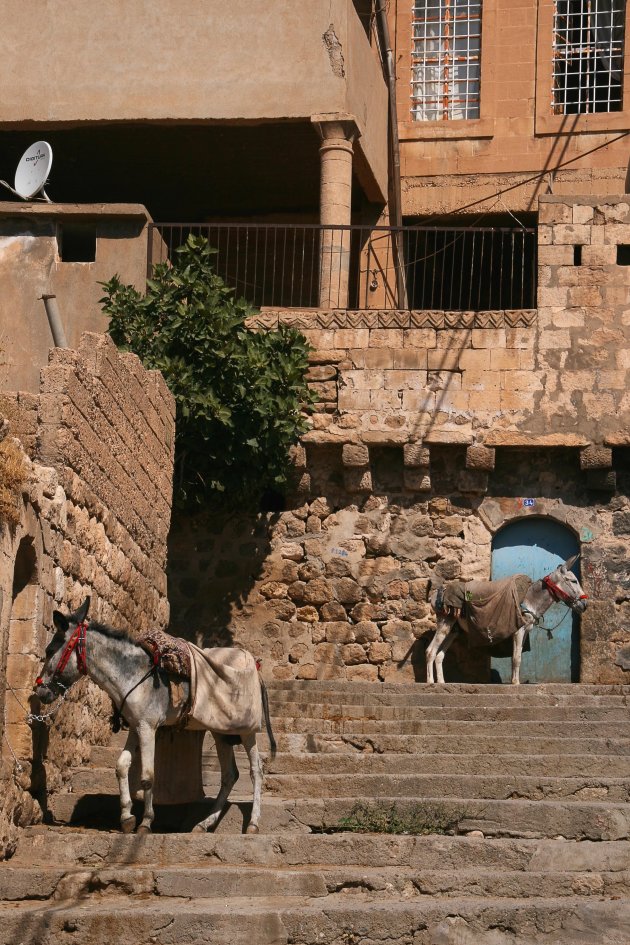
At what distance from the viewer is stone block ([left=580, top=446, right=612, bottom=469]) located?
67.9ft

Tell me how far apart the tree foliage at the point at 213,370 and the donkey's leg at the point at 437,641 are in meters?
2.37

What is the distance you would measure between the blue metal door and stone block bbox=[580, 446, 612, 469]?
2.66 ft

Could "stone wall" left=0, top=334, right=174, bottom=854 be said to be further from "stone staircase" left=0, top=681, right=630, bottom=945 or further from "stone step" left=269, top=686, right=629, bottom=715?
"stone step" left=269, top=686, right=629, bottom=715

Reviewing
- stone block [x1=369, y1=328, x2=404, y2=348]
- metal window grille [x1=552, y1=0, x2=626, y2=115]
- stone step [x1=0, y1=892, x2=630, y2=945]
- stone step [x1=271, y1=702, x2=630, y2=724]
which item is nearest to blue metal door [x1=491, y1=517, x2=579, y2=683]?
stone block [x1=369, y1=328, x2=404, y2=348]

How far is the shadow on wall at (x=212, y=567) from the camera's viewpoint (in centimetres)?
2112

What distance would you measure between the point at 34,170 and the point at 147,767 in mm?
8858

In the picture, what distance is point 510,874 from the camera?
36.2 ft

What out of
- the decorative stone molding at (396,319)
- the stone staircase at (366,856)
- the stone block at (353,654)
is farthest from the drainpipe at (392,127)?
the stone staircase at (366,856)

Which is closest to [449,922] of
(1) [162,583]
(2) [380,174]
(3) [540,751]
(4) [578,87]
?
(3) [540,751]

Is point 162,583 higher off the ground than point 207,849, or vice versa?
point 162,583

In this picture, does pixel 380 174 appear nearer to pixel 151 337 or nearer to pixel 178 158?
pixel 178 158

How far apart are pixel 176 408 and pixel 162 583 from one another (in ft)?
9.47

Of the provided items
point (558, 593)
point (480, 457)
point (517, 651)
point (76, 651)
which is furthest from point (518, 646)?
point (76, 651)

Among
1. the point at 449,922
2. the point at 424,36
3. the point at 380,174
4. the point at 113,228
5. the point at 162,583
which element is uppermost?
the point at 424,36
